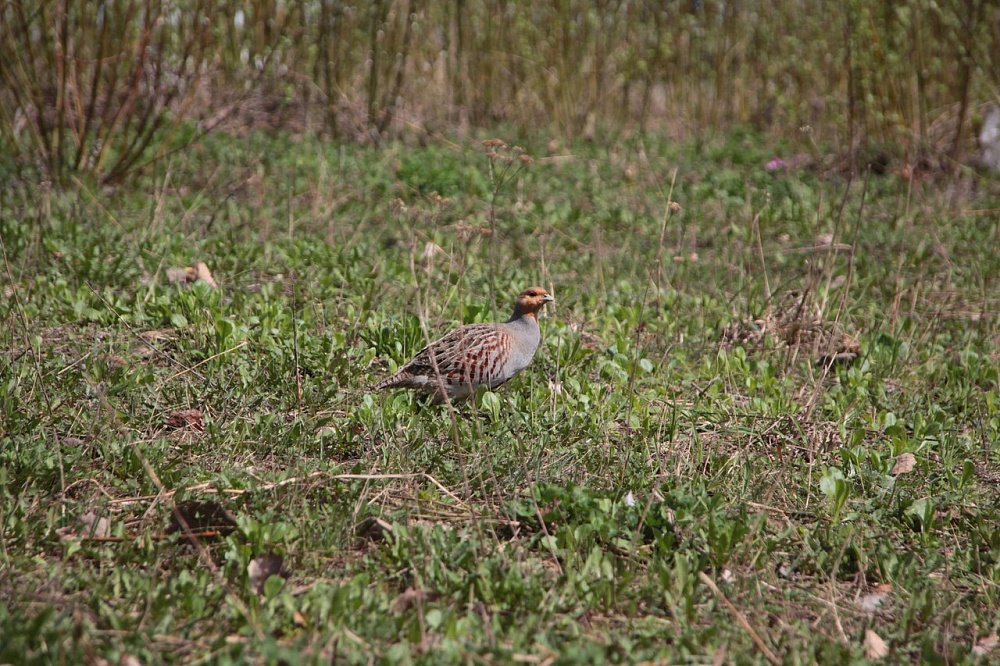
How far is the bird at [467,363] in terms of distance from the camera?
14.9 ft

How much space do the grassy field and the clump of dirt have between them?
20 mm

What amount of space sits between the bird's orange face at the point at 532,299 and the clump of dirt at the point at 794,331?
104cm

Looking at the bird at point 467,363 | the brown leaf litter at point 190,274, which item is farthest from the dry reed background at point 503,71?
the bird at point 467,363

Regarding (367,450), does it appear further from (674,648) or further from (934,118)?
(934,118)

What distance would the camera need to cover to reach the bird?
4535 millimetres

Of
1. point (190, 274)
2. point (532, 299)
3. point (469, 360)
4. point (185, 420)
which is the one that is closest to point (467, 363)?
point (469, 360)

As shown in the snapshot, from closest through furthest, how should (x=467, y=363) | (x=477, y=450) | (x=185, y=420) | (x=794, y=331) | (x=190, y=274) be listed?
(x=477, y=450)
(x=185, y=420)
(x=467, y=363)
(x=794, y=331)
(x=190, y=274)

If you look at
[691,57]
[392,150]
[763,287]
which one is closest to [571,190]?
[392,150]

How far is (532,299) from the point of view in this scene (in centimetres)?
501

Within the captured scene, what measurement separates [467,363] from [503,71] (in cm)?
758

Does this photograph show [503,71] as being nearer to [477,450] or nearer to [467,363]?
[467,363]

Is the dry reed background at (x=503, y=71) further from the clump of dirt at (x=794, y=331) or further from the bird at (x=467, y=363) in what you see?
the bird at (x=467, y=363)

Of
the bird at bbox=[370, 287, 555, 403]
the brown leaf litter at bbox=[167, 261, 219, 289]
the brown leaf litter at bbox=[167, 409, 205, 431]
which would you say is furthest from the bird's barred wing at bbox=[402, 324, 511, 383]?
the brown leaf litter at bbox=[167, 261, 219, 289]

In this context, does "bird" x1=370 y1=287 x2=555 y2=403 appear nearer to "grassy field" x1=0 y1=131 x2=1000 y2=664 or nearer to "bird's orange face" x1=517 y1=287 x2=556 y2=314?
"grassy field" x1=0 y1=131 x2=1000 y2=664
